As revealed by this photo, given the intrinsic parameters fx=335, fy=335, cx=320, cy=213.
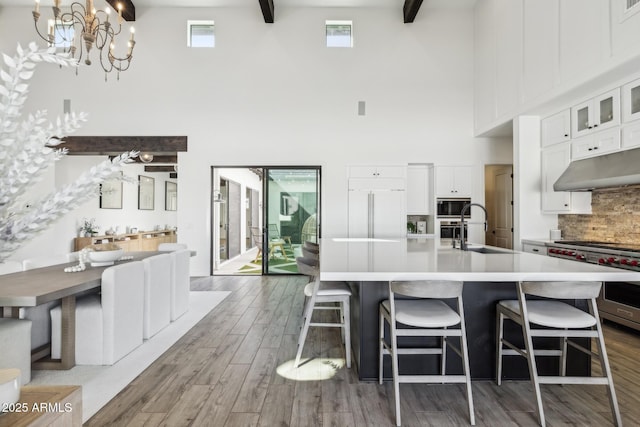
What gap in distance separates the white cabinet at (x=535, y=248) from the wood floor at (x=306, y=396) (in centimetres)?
149

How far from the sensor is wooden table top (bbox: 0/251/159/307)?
2.02m

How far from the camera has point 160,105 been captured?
20.5ft

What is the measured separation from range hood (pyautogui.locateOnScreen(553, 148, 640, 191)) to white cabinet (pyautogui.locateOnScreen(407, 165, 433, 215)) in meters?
2.28

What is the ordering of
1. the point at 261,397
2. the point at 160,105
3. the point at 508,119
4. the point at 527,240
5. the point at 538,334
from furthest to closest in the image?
the point at 160,105 < the point at 508,119 < the point at 527,240 < the point at 261,397 < the point at 538,334

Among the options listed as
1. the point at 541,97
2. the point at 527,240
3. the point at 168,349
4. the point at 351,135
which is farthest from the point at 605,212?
the point at 168,349

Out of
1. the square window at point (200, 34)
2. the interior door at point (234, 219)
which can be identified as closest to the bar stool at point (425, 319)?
the interior door at point (234, 219)

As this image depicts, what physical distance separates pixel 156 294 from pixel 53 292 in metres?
1.16

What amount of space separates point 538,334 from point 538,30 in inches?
164

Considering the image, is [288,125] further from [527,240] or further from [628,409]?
[628,409]

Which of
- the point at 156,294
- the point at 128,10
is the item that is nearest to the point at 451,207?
the point at 156,294

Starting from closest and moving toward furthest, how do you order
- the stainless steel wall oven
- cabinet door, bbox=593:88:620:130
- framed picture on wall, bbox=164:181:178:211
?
the stainless steel wall oven < cabinet door, bbox=593:88:620:130 < framed picture on wall, bbox=164:181:178:211

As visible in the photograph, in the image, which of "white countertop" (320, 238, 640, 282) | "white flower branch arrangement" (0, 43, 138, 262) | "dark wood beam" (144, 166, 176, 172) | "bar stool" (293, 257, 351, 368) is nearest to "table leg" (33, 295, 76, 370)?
"bar stool" (293, 257, 351, 368)

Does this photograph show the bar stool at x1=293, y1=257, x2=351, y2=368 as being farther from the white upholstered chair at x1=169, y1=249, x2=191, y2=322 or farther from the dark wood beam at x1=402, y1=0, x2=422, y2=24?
the dark wood beam at x1=402, y1=0, x2=422, y2=24

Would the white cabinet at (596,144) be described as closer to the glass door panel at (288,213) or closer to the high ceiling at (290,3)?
the high ceiling at (290,3)
